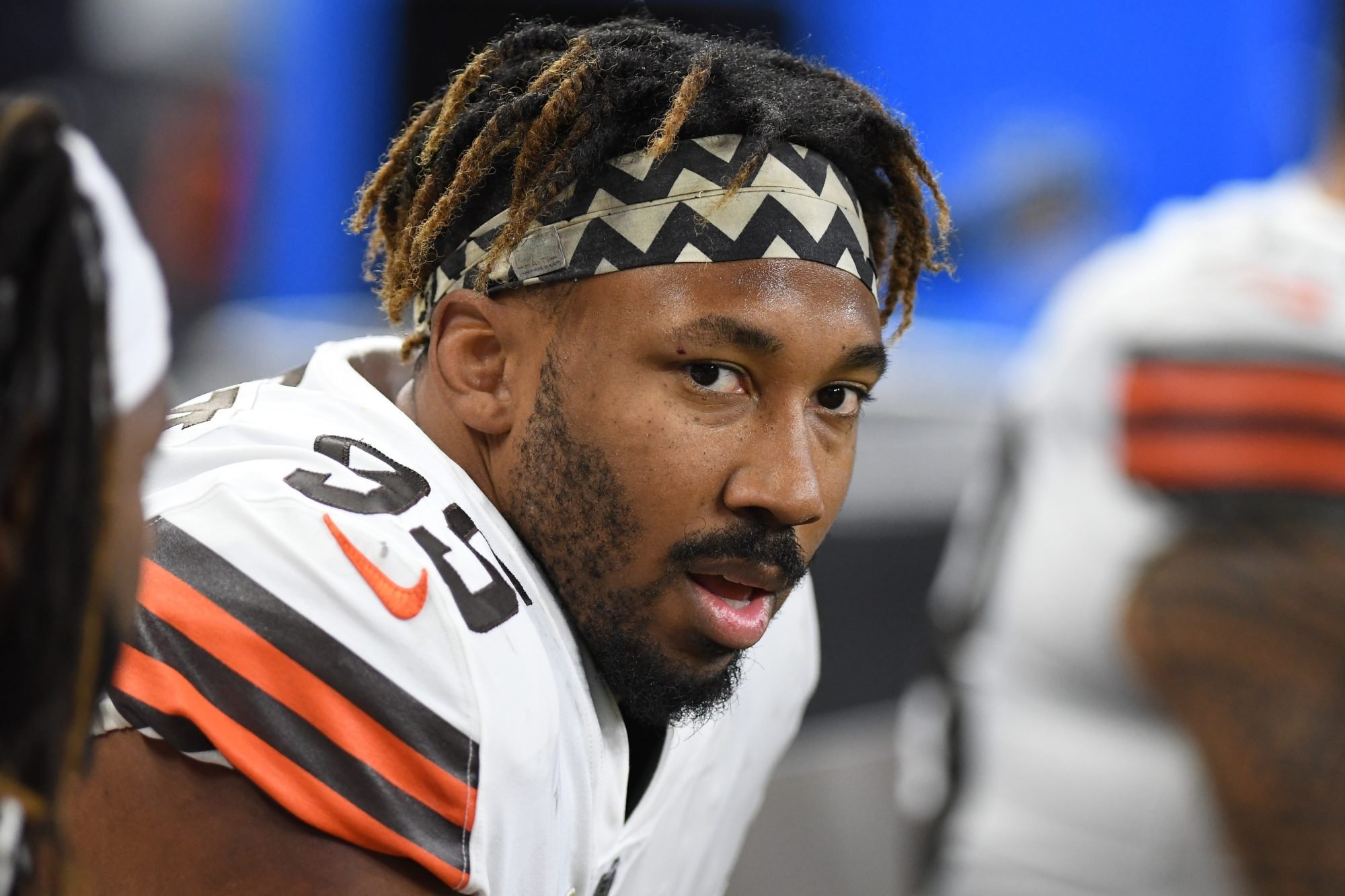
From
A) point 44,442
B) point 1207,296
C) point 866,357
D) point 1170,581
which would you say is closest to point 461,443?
point 866,357

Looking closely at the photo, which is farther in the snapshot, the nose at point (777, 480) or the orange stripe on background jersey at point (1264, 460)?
the orange stripe on background jersey at point (1264, 460)

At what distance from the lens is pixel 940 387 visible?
18.2ft

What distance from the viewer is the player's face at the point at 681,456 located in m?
1.44

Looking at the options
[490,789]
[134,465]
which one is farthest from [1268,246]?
[134,465]

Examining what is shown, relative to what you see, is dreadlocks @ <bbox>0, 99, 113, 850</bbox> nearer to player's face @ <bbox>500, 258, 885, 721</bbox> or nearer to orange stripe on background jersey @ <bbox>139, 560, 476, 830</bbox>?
orange stripe on background jersey @ <bbox>139, 560, 476, 830</bbox>

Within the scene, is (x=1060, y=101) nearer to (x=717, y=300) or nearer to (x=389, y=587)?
(x=717, y=300)

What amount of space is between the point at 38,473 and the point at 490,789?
51 centimetres

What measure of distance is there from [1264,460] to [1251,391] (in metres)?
0.12

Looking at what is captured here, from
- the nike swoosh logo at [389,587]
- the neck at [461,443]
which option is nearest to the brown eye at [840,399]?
the neck at [461,443]

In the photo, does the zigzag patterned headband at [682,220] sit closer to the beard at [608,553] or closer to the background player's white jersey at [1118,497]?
the beard at [608,553]

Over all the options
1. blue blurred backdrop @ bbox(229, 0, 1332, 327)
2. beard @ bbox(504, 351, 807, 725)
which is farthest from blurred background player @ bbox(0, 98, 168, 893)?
blue blurred backdrop @ bbox(229, 0, 1332, 327)

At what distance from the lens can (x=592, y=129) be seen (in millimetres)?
1476

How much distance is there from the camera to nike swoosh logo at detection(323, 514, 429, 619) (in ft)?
4.25

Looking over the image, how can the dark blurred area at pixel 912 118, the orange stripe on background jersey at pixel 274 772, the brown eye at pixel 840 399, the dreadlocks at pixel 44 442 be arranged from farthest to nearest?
the dark blurred area at pixel 912 118 → the brown eye at pixel 840 399 → the orange stripe on background jersey at pixel 274 772 → the dreadlocks at pixel 44 442
